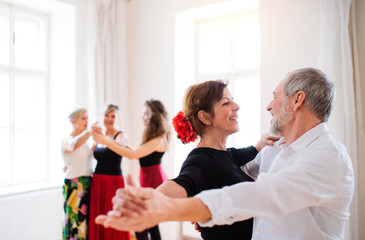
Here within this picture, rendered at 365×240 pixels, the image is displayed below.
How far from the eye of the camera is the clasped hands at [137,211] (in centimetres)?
82

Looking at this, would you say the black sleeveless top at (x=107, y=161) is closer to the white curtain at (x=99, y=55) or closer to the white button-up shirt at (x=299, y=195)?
the white curtain at (x=99, y=55)

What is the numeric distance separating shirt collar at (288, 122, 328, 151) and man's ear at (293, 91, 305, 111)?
0.11 metres

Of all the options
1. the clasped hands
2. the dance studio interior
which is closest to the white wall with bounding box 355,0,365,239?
the dance studio interior

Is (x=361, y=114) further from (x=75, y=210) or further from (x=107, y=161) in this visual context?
(x=75, y=210)

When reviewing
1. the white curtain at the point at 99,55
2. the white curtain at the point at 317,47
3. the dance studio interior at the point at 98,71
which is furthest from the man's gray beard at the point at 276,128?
the white curtain at the point at 99,55

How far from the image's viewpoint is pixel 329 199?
1.05m

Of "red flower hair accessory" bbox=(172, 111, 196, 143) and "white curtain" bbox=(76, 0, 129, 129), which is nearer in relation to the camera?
"red flower hair accessory" bbox=(172, 111, 196, 143)

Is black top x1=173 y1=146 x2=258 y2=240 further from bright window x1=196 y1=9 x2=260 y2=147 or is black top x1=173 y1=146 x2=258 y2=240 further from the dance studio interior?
bright window x1=196 y1=9 x2=260 y2=147

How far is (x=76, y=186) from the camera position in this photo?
341cm

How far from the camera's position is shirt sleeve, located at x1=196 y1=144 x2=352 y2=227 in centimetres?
91

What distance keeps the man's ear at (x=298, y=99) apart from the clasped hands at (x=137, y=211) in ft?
2.51

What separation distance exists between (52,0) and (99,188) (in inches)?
95.7

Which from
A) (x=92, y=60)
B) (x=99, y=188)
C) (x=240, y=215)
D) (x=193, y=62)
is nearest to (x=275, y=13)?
(x=193, y=62)

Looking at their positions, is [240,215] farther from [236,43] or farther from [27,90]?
[27,90]
